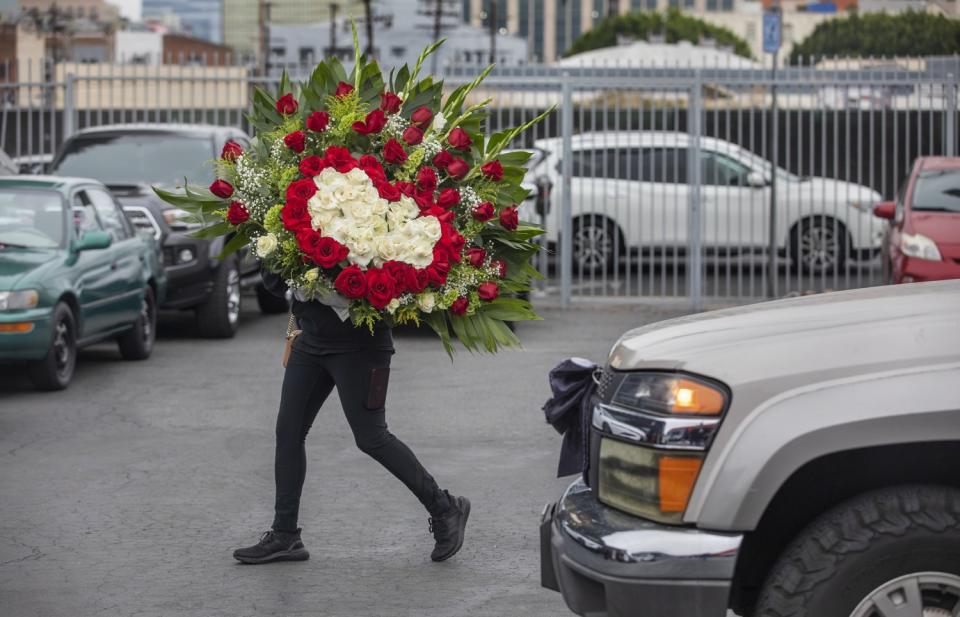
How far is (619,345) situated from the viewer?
4695 mm

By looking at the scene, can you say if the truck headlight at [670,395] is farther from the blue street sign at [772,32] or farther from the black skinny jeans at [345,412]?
the blue street sign at [772,32]

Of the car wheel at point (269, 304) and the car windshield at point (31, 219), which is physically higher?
the car windshield at point (31, 219)

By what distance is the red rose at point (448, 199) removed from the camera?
246 inches

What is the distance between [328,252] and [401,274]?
283mm

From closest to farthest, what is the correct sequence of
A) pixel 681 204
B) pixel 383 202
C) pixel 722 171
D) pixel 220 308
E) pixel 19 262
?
pixel 383 202
pixel 19 262
pixel 220 308
pixel 681 204
pixel 722 171

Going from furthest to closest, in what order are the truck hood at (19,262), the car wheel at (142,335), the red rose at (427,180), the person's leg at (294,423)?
the car wheel at (142,335), the truck hood at (19,262), the person's leg at (294,423), the red rose at (427,180)

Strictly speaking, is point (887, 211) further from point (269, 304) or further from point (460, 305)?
point (460, 305)

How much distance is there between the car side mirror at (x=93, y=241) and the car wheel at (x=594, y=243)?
761cm

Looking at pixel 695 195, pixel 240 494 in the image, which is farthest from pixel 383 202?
pixel 695 195

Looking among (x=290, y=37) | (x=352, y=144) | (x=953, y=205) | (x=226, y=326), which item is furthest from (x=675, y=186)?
(x=290, y=37)

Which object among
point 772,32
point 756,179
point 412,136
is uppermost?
point 772,32

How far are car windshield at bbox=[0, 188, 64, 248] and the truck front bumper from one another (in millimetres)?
8249

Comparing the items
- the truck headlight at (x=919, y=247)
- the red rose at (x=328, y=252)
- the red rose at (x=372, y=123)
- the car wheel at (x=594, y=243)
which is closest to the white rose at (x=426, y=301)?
the red rose at (x=328, y=252)

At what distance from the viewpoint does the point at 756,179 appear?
63.8ft
